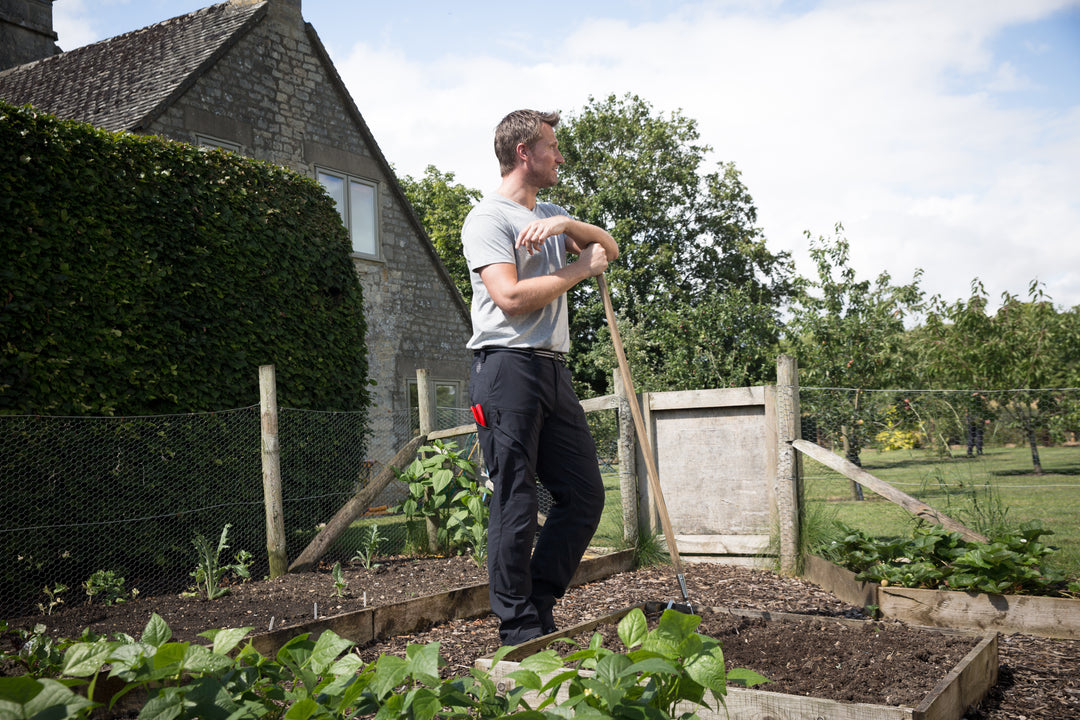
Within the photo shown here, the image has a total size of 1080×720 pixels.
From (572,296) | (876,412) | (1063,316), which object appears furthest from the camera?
(572,296)

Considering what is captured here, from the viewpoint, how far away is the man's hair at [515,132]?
11.2 ft

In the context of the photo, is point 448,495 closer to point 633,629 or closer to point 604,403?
point 604,403

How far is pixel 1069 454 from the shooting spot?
792cm

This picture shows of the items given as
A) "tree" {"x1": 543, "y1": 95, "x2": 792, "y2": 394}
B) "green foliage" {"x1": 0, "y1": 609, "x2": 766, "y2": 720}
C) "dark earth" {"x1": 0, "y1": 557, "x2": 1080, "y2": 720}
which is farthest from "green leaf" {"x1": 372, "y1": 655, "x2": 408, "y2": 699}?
"tree" {"x1": 543, "y1": 95, "x2": 792, "y2": 394}

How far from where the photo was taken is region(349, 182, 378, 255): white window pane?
13078 mm

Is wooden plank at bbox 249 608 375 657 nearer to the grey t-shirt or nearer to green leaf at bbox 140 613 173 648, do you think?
the grey t-shirt

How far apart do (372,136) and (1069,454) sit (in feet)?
35.2

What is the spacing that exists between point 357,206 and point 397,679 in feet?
41.6

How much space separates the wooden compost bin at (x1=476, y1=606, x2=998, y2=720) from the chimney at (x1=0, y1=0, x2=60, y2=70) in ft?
51.6

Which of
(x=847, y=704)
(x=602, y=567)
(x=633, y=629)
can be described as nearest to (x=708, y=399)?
(x=602, y=567)

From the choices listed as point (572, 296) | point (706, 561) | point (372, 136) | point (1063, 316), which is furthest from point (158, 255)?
point (572, 296)

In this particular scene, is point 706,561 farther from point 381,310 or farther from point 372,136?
point 372,136

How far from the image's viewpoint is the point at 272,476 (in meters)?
5.71

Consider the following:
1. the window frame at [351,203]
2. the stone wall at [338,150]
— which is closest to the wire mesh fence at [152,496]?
the stone wall at [338,150]
